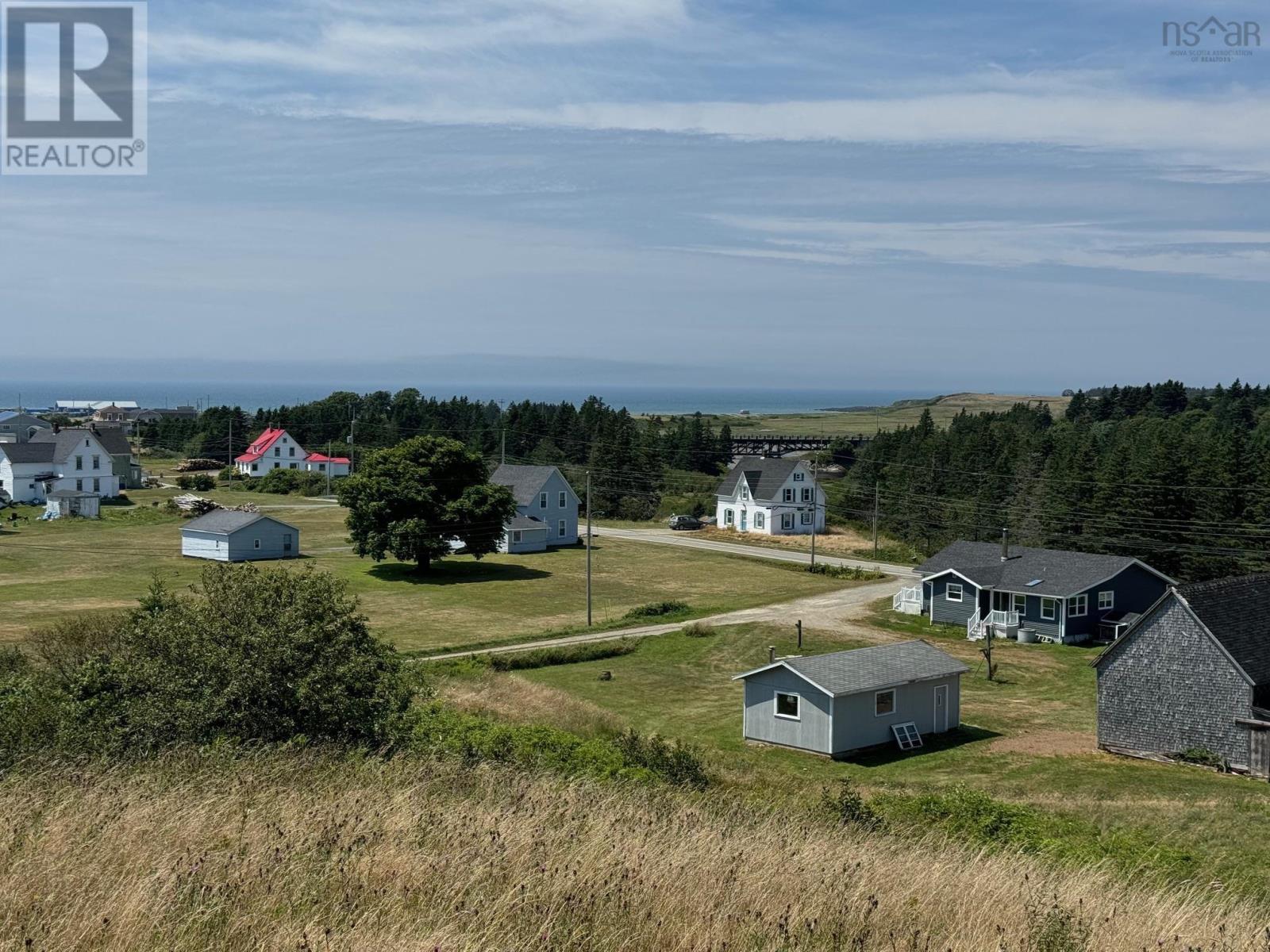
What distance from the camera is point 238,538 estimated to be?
66.8 m

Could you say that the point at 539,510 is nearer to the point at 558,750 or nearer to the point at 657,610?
the point at 657,610

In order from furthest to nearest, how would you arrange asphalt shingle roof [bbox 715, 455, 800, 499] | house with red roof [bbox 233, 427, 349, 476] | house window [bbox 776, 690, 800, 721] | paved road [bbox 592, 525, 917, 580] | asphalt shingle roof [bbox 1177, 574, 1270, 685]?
house with red roof [bbox 233, 427, 349, 476] → asphalt shingle roof [bbox 715, 455, 800, 499] → paved road [bbox 592, 525, 917, 580] → house window [bbox 776, 690, 800, 721] → asphalt shingle roof [bbox 1177, 574, 1270, 685]

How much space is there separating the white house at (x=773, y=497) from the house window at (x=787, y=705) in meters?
49.8

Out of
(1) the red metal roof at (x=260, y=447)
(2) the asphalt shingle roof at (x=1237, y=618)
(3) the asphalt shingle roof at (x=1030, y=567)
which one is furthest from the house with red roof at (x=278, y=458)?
(2) the asphalt shingle roof at (x=1237, y=618)

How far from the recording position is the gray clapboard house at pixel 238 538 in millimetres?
66562

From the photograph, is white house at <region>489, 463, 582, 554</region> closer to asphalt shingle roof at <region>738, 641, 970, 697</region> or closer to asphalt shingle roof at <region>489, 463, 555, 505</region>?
asphalt shingle roof at <region>489, 463, 555, 505</region>

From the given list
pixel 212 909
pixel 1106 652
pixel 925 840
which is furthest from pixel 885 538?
pixel 212 909

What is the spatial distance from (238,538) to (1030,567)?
137 ft

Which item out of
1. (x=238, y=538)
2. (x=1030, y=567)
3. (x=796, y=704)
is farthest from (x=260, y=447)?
(x=796, y=704)

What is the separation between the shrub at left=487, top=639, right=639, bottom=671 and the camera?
43.5 metres

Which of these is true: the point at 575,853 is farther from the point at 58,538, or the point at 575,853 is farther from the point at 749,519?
the point at 749,519

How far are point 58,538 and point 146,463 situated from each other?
6004 centimetres

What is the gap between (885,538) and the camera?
85.4 m

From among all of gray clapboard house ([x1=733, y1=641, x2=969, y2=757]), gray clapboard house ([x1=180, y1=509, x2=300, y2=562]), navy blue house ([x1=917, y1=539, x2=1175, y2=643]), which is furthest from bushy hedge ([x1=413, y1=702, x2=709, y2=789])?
gray clapboard house ([x1=180, y1=509, x2=300, y2=562])
